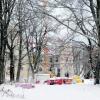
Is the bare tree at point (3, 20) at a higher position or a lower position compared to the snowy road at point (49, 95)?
higher

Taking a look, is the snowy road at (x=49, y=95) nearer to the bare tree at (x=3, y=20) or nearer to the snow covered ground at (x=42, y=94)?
the snow covered ground at (x=42, y=94)

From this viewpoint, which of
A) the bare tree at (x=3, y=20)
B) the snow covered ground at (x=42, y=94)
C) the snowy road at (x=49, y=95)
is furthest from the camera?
the bare tree at (x=3, y=20)

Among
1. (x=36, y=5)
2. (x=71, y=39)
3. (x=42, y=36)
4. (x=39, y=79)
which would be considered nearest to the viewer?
(x=36, y=5)

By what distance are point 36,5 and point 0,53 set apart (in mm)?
5544

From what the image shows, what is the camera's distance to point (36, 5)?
79.2 feet

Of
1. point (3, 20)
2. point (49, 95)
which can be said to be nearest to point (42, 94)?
point (49, 95)

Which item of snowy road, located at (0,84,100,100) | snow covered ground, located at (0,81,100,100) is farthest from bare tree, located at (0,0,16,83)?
snow covered ground, located at (0,81,100,100)

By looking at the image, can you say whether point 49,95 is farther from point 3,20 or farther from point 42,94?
point 3,20

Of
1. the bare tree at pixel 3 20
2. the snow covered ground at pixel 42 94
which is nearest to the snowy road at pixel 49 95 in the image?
the snow covered ground at pixel 42 94

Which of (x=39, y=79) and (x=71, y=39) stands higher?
(x=71, y=39)

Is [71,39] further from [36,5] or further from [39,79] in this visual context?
[39,79]

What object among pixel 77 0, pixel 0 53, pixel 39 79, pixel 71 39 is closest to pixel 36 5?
pixel 77 0

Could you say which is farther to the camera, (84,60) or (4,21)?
(84,60)

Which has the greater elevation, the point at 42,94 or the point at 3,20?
the point at 3,20
